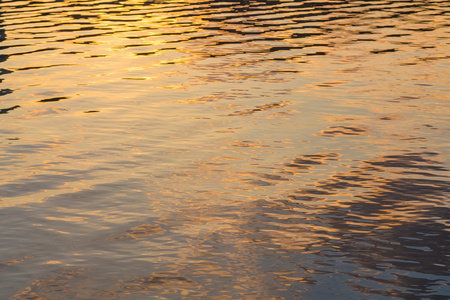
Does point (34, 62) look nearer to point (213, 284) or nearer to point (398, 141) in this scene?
point (398, 141)

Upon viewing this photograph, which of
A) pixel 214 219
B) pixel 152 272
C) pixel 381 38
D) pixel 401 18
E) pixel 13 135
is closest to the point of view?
→ pixel 152 272

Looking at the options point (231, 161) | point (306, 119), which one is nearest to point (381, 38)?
point (306, 119)

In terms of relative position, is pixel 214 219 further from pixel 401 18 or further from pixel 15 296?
pixel 401 18

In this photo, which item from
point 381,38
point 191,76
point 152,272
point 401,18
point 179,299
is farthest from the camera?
point 401,18

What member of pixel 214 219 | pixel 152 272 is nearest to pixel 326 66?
pixel 214 219

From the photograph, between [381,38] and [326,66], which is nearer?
[326,66]

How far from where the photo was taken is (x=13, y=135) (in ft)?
42.4

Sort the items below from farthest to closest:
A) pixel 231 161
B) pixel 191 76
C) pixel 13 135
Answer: pixel 191 76 → pixel 13 135 → pixel 231 161

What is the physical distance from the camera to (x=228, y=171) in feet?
34.5

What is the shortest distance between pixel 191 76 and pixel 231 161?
702 cm

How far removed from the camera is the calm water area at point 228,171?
7.27 metres

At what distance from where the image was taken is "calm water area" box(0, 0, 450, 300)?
7.27 metres

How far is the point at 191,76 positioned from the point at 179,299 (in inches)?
448

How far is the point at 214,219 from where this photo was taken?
28.7 ft
